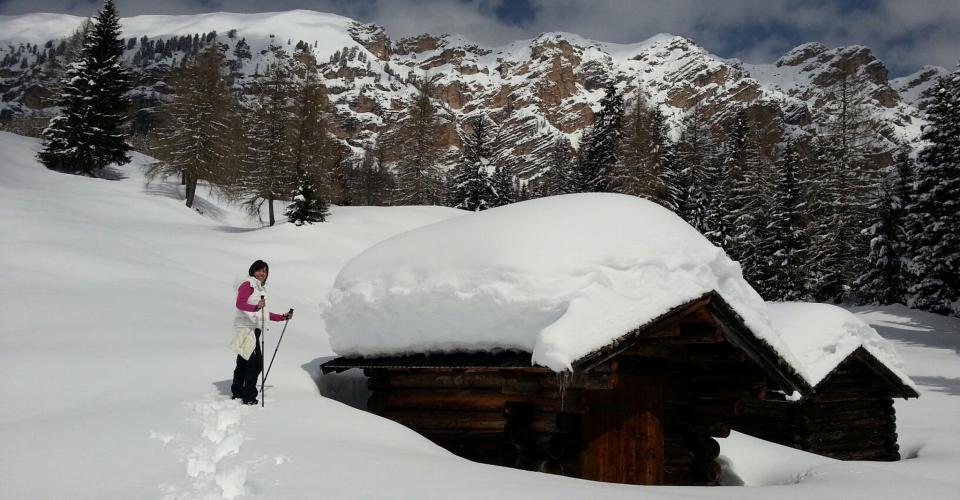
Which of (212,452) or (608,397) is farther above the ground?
(608,397)

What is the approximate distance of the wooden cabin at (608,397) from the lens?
7.97m

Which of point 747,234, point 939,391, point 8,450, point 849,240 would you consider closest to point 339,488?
point 8,450

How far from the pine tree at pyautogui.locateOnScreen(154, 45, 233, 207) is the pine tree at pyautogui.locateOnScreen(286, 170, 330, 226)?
6.55 metres

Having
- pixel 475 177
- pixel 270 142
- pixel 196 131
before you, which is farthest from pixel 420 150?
pixel 196 131

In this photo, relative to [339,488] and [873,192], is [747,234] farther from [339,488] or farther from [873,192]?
[339,488]

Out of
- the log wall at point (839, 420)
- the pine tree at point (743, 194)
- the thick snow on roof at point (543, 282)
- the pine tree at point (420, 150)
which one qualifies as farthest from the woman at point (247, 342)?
the pine tree at point (420, 150)

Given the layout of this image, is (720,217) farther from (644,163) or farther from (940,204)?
(940,204)

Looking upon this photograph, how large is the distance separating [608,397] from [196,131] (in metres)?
30.3

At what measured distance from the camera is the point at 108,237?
18875 millimetres

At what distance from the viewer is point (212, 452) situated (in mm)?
6270

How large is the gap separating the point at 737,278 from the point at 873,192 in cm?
5137

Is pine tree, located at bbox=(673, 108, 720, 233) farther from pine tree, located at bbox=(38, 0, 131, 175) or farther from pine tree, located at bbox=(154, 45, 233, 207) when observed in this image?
pine tree, located at bbox=(38, 0, 131, 175)

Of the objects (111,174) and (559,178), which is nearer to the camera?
(111,174)

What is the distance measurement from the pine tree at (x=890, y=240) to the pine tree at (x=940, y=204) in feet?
21.0
